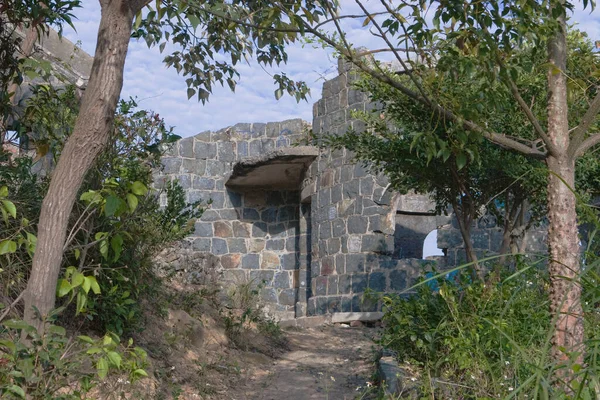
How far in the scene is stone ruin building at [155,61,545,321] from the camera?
10984mm

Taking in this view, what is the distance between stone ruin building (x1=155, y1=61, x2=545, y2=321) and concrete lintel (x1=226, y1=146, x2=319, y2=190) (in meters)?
0.02

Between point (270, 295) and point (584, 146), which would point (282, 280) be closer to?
point (270, 295)

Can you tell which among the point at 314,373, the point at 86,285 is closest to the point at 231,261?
the point at 314,373

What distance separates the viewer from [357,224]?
11.2 m

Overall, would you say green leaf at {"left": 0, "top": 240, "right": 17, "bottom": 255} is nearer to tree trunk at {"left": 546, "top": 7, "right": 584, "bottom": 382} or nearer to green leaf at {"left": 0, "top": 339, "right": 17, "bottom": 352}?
green leaf at {"left": 0, "top": 339, "right": 17, "bottom": 352}

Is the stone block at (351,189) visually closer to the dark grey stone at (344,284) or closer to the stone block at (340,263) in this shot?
the stone block at (340,263)

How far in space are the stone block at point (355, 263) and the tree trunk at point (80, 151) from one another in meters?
7.53

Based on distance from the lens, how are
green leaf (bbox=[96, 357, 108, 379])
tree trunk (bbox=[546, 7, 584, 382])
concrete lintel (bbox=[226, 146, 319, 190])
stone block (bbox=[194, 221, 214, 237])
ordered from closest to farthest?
green leaf (bbox=[96, 357, 108, 379])
tree trunk (bbox=[546, 7, 584, 382])
concrete lintel (bbox=[226, 146, 319, 190])
stone block (bbox=[194, 221, 214, 237])

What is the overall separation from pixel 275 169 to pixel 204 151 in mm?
1860

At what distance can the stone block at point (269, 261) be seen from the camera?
14.2 metres

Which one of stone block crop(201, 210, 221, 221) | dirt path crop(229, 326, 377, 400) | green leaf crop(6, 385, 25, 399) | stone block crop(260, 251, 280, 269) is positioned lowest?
dirt path crop(229, 326, 377, 400)

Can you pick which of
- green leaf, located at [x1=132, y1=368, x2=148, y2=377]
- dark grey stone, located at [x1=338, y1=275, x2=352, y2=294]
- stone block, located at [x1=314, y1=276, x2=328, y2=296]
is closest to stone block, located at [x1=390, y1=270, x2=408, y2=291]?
dark grey stone, located at [x1=338, y1=275, x2=352, y2=294]

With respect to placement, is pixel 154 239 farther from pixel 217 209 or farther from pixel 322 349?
pixel 217 209

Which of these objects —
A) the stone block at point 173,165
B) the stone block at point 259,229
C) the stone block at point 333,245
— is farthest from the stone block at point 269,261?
the stone block at point 333,245
